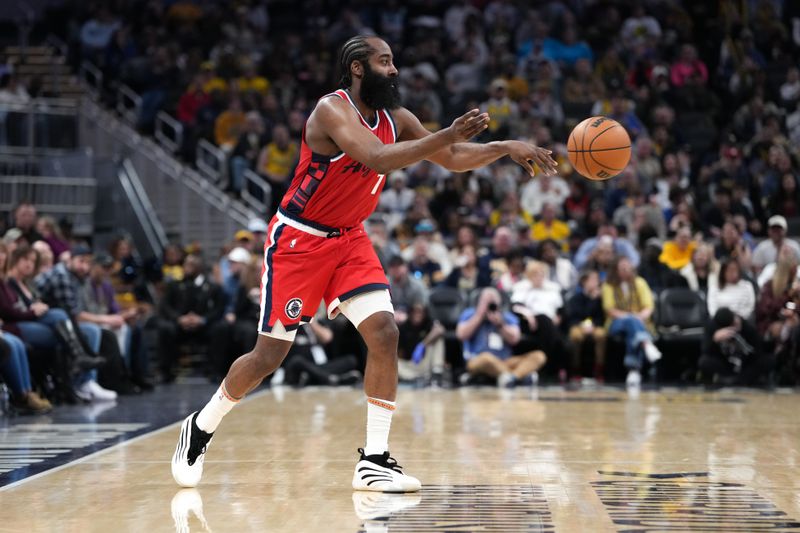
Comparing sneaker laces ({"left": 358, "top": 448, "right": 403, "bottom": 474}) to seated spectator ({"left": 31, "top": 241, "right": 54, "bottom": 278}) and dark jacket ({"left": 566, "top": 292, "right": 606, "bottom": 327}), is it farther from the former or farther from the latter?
dark jacket ({"left": 566, "top": 292, "right": 606, "bottom": 327})

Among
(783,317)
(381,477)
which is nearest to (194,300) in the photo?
(783,317)

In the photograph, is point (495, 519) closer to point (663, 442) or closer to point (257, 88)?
point (663, 442)

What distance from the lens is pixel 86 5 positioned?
21516mm

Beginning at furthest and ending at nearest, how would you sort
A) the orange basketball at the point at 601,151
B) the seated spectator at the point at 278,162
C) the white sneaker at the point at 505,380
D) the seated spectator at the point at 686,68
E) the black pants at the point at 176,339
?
the seated spectator at the point at 686,68 → the seated spectator at the point at 278,162 → the black pants at the point at 176,339 → the white sneaker at the point at 505,380 → the orange basketball at the point at 601,151

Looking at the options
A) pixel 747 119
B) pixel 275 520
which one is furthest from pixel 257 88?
pixel 275 520

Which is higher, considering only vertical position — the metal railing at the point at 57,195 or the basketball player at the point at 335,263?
the metal railing at the point at 57,195

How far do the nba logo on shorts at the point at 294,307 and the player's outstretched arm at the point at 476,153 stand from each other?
3.09 ft

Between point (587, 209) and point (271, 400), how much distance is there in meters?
6.79

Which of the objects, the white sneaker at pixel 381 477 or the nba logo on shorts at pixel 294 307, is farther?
the nba logo on shorts at pixel 294 307

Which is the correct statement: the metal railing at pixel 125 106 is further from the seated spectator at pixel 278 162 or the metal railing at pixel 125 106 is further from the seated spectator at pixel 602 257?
the seated spectator at pixel 602 257

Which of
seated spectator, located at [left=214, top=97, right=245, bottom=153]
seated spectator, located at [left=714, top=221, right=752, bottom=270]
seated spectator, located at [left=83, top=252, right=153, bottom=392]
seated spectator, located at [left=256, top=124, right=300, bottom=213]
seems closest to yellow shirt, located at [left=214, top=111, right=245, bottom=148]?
seated spectator, located at [left=214, top=97, right=245, bottom=153]

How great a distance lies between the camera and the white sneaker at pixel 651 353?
13.1 metres

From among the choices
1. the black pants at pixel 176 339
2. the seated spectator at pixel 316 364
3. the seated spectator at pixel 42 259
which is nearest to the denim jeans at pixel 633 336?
the seated spectator at pixel 316 364

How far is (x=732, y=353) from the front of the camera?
1288cm
